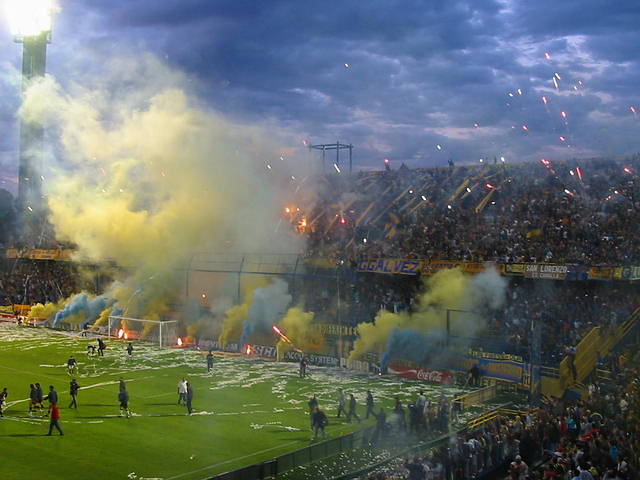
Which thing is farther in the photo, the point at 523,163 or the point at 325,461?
the point at 523,163

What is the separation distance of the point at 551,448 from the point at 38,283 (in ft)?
159

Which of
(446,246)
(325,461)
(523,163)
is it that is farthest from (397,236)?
(325,461)

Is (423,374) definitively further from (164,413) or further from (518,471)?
(518,471)

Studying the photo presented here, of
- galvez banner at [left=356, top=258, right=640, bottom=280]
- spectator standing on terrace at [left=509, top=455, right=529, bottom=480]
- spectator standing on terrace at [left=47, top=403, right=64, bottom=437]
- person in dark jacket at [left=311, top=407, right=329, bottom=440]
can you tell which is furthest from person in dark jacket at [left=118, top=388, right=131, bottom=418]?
galvez banner at [left=356, top=258, right=640, bottom=280]

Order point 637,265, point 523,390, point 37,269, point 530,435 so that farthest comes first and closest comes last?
1. point 37,269
2. point 637,265
3. point 523,390
4. point 530,435

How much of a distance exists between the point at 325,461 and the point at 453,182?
30270 mm

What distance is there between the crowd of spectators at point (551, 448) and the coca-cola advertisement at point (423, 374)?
689cm

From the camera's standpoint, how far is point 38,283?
185 ft

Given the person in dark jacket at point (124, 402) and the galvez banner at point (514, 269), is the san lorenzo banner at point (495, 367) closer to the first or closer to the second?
the galvez banner at point (514, 269)

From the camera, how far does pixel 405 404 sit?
24.0 metres

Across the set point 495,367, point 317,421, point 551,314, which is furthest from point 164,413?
point 551,314

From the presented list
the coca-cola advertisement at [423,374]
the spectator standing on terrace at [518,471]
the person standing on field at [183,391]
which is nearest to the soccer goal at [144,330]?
the person standing on field at [183,391]

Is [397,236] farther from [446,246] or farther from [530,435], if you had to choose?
[530,435]

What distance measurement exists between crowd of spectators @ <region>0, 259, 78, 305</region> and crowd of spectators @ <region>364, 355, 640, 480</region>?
136ft
